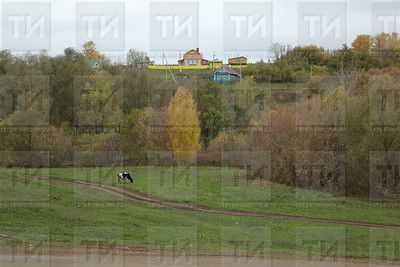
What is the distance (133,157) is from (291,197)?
1992 centimetres

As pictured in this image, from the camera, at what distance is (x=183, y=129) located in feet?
178

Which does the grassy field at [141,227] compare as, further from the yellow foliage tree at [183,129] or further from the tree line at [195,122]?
the yellow foliage tree at [183,129]

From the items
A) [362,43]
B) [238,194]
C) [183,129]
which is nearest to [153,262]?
[238,194]

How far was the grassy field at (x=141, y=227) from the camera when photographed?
21062 mm

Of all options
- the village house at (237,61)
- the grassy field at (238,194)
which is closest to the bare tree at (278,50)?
the village house at (237,61)

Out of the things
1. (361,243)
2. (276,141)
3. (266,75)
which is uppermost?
(266,75)

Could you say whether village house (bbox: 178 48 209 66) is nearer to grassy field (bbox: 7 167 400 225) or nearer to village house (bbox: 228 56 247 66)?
village house (bbox: 228 56 247 66)

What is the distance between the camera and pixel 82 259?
18.2 meters

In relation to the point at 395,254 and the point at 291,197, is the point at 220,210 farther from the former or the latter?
the point at 395,254

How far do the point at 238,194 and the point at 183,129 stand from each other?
1831 cm

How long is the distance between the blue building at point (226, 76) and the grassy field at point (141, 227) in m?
52.8

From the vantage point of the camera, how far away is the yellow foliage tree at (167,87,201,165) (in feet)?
172

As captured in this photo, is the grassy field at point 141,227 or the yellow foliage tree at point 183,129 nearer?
the grassy field at point 141,227

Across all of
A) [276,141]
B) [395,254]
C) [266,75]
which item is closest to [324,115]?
[276,141]
